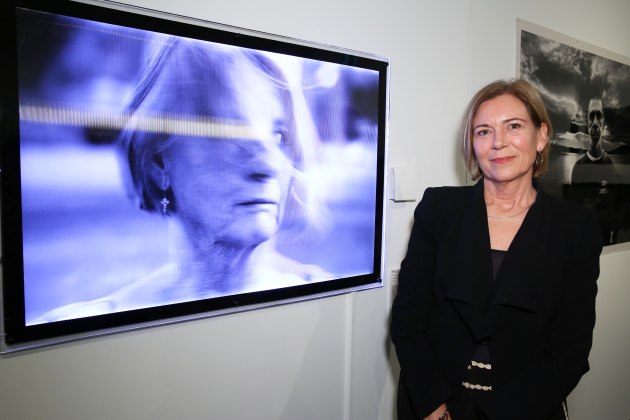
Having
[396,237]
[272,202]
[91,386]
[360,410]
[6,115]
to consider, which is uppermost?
[6,115]

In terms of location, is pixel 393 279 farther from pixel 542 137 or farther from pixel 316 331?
pixel 542 137

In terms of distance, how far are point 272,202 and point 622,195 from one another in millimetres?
2366

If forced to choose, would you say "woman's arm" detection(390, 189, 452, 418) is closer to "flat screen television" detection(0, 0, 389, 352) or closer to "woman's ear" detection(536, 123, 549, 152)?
"flat screen television" detection(0, 0, 389, 352)

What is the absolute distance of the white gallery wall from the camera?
103cm

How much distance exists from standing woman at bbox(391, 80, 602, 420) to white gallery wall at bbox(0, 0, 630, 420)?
1.00ft

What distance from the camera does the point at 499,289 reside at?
3.60 ft

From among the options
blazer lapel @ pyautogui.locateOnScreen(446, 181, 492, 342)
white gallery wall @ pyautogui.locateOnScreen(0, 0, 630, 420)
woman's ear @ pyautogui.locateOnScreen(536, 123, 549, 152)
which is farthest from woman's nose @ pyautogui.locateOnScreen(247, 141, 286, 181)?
woman's ear @ pyautogui.locateOnScreen(536, 123, 549, 152)

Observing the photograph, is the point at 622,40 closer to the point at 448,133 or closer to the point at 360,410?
the point at 448,133

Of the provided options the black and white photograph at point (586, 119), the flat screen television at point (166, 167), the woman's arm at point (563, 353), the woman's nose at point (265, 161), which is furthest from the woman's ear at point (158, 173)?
the black and white photograph at point (586, 119)

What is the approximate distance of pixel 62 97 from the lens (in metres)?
0.93

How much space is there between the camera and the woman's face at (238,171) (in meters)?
1.10

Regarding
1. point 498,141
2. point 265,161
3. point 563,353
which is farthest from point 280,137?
point 563,353

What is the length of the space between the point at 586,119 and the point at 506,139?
140 cm

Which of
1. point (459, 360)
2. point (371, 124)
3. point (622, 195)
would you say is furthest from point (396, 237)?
point (622, 195)
